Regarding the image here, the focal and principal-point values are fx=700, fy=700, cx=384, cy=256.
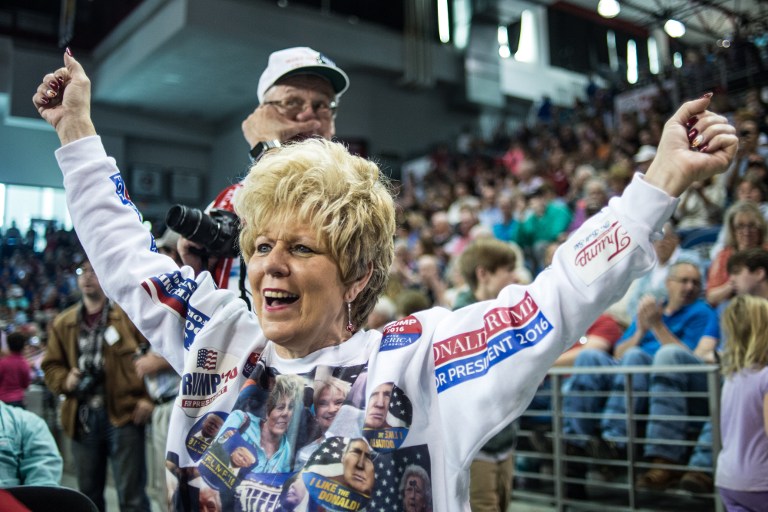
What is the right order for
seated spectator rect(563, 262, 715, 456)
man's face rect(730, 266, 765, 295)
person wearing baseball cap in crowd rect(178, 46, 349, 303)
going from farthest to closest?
seated spectator rect(563, 262, 715, 456), man's face rect(730, 266, 765, 295), person wearing baseball cap in crowd rect(178, 46, 349, 303)

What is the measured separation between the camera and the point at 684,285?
159 inches

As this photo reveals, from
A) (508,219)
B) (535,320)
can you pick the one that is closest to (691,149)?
(535,320)

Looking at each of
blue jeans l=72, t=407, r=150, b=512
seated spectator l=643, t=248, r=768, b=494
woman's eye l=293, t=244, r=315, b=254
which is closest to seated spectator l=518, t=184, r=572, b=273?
seated spectator l=643, t=248, r=768, b=494

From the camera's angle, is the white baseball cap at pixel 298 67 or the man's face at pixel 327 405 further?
the white baseball cap at pixel 298 67

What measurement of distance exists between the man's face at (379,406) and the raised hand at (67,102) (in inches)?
31.7

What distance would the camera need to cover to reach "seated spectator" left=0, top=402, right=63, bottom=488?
7.56ft

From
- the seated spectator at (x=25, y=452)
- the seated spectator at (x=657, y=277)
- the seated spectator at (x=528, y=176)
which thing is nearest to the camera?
the seated spectator at (x=25, y=452)

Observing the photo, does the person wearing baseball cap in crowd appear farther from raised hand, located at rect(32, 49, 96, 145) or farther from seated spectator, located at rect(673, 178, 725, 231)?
seated spectator, located at rect(673, 178, 725, 231)

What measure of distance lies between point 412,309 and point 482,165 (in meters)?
8.18

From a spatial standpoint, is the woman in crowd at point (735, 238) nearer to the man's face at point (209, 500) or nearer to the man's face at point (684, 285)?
the man's face at point (684, 285)

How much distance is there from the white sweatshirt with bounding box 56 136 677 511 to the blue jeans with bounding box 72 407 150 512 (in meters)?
2.45

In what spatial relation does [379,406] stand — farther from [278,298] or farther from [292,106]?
[292,106]

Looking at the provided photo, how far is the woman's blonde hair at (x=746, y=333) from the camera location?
9.46 feet

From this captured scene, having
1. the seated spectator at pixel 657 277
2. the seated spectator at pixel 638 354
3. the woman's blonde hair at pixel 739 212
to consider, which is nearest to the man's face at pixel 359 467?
the seated spectator at pixel 638 354
